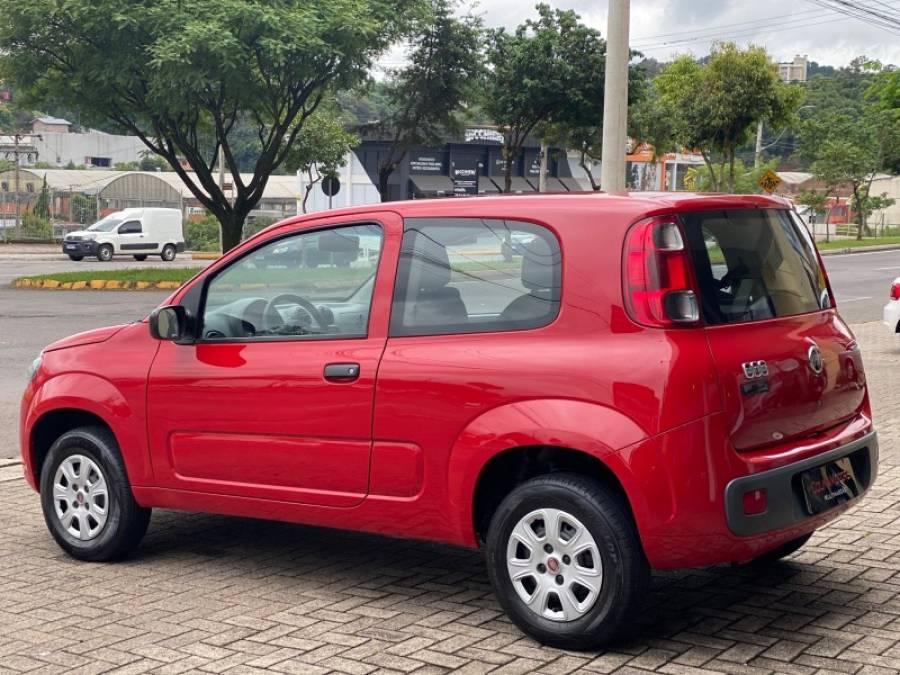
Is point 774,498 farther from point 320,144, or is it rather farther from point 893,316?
point 320,144

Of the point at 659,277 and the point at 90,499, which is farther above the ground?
the point at 659,277

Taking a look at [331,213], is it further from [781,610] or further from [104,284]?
[104,284]

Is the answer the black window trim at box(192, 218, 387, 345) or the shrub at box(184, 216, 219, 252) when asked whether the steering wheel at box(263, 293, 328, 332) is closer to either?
the black window trim at box(192, 218, 387, 345)

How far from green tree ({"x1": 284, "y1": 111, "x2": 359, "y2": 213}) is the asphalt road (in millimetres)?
15152

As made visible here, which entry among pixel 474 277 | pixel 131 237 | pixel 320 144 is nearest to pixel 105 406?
pixel 474 277

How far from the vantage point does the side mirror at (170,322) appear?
19.3ft

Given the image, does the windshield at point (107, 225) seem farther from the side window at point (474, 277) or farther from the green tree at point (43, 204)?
the side window at point (474, 277)

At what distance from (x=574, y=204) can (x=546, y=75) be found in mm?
41292

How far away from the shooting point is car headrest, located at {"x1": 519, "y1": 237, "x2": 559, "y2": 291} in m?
4.98

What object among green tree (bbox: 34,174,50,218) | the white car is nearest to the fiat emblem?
the white car

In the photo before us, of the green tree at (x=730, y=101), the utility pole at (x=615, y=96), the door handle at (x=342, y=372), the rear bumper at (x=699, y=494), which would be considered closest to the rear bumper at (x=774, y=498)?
the rear bumper at (x=699, y=494)

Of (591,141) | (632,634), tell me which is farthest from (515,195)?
(591,141)

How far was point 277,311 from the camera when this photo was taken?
18.9 feet

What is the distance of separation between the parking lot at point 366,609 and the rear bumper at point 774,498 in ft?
1.59
